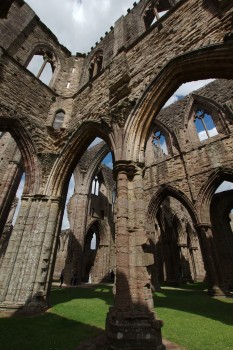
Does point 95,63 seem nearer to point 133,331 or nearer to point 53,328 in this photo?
point 53,328

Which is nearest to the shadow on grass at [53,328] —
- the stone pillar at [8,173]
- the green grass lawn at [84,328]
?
the green grass lawn at [84,328]

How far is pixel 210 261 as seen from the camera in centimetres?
1000

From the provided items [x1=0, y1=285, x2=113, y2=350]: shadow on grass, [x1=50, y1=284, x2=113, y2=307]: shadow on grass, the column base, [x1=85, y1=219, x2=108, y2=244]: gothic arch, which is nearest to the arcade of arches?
the column base

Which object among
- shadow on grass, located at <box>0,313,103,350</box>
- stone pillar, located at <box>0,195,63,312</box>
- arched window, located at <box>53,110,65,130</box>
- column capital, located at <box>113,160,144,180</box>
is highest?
arched window, located at <box>53,110,65,130</box>

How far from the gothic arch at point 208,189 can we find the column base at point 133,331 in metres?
8.68

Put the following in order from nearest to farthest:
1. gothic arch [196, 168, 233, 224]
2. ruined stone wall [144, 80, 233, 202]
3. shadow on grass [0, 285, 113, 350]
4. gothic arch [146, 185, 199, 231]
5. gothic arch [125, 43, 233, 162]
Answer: shadow on grass [0, 285, 113, 350], gothic arch [125, 43, 233, 162], gothic arch [196, 168, 233, 224], ruined stone wall [144, 80, 233, 202], gothic arch [146, 185, 199, 231]

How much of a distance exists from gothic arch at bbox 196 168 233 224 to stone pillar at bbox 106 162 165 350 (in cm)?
778

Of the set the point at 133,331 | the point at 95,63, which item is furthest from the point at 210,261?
the point at 95,63

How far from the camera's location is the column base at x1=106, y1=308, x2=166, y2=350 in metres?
3.14

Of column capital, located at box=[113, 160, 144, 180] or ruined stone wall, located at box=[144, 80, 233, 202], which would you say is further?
ruined stone wall, located at box=[144, 80, 233, 202]

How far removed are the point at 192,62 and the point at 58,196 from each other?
5.84 metres

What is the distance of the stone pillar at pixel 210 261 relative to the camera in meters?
9.43

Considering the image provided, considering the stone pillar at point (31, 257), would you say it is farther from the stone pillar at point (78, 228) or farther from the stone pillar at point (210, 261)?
the stone pillar at point (78, 228)

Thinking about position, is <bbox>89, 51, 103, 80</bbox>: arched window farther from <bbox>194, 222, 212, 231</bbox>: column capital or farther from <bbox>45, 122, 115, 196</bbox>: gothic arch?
<bbox>194, 222, 212, 231</bbox>: column capital
